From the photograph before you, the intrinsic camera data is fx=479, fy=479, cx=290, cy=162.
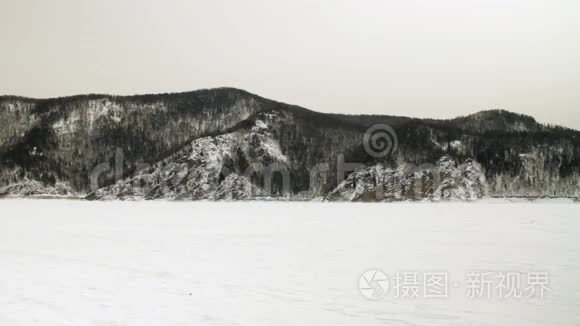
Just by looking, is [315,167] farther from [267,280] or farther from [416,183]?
[267,280]

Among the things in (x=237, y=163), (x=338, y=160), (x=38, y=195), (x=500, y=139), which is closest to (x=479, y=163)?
(x=500, y=139)

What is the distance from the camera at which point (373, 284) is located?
38.7 ft

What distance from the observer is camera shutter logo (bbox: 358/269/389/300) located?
10.6 m

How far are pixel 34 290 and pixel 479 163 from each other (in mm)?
145493

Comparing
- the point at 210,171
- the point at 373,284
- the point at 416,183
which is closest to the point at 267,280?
the point at 373,284

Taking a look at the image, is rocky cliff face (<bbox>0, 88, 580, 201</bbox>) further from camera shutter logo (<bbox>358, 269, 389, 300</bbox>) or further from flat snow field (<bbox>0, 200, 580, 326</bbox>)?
camera shutter logo (<bbox>358, 269, 389, 300</bbox>)

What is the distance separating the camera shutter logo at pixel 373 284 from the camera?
1059 centimetres

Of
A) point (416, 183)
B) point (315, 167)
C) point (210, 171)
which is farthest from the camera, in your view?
point (315, 167)

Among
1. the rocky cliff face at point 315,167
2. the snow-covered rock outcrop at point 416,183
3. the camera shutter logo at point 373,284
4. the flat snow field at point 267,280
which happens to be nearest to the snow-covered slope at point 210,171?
the rocky cliff face at point 315,167

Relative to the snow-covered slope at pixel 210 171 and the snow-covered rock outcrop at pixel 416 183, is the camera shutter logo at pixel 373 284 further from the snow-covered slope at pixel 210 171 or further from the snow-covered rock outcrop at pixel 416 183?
the snow-covered slope at pixel 210 171

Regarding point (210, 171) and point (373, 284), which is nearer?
point (373, 284)

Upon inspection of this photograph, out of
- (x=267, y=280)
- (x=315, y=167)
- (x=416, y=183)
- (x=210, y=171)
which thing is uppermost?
(x=315, y=167)

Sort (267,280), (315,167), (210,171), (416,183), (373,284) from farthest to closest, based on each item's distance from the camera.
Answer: (315,167), (210,171), (416,183), (267,280), (373,284)

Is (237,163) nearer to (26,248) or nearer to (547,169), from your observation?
(547,169)
